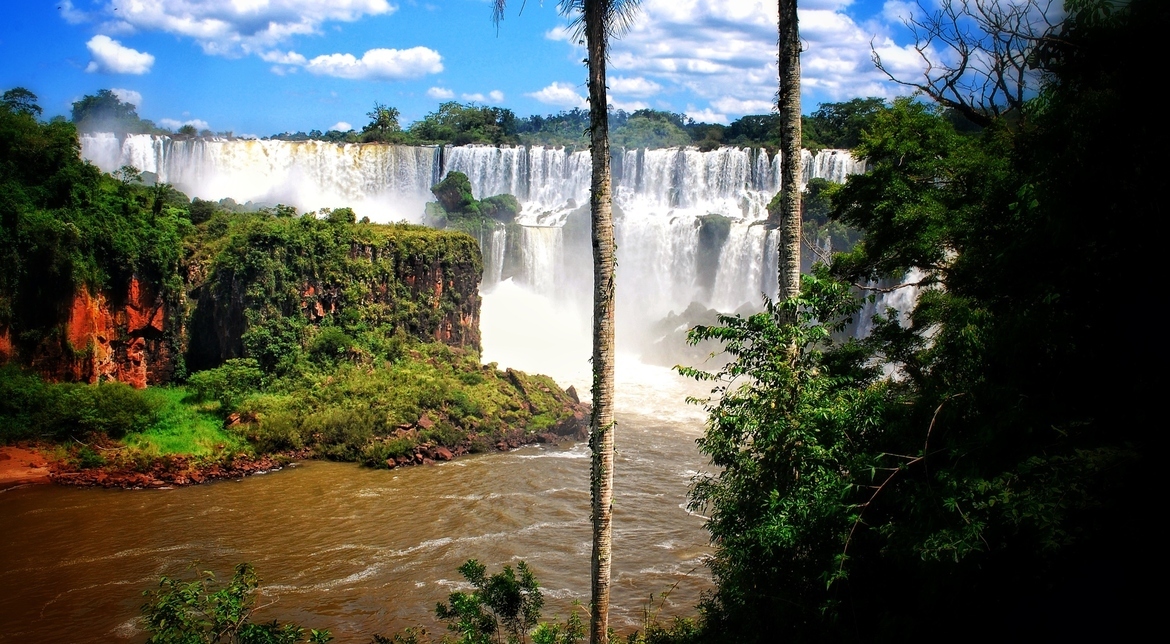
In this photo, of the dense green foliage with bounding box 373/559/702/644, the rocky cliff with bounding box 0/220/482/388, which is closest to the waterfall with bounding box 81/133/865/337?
the rocky cliff with bounding box 0/220/482/388

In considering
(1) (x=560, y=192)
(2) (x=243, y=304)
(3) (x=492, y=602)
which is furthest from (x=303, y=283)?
(1) (x=560, y=192)

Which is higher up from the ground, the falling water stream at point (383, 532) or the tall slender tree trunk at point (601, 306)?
the tall slender tree trunk at point (601, 306)

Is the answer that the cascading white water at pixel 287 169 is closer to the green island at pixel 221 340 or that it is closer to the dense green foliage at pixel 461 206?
the dense green foliage at pixel 461 206

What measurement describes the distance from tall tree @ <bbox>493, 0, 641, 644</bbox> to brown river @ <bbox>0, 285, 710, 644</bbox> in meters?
4.90

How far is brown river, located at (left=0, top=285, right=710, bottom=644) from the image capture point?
12.5 m

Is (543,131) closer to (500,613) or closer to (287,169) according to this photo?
(287,169)

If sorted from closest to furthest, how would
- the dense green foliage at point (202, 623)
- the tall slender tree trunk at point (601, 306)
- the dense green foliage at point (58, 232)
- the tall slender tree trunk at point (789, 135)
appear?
the dense green foliage at point (202, 623), the tall slender tree trunk at point (601, 306), the tall slender tree trunk at point (789, 135), the dense green foliage at point (58, 232)

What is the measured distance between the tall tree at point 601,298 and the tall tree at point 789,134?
5.89 ft

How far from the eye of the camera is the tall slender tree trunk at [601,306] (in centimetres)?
729

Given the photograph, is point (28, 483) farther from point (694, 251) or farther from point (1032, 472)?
point (694, 251)

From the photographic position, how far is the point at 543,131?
6625 cm

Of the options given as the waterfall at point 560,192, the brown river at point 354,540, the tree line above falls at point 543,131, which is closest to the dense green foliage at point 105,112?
the tree line above falls at point 543,131

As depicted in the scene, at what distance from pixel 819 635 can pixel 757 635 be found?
1.76 feet

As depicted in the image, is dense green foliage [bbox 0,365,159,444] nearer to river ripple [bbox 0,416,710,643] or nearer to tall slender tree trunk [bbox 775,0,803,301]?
river ripple [bbox 0,416,710,643]
